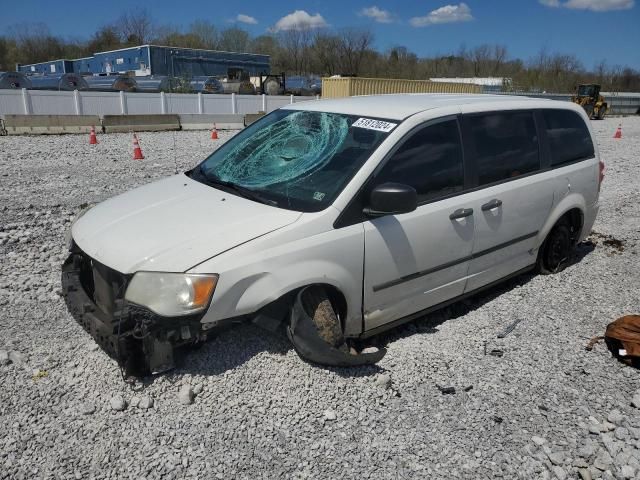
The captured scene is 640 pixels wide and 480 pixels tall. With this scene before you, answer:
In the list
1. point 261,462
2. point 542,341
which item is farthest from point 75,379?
point 542,341

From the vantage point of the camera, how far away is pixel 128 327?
2.80 metres

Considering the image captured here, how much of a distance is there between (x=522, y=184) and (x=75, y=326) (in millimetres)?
3789

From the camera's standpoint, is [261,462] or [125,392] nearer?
[261,462]

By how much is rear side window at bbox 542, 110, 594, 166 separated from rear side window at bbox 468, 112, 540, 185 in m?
0.28

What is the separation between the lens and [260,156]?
3893mm

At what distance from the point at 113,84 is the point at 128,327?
36386 millimetres

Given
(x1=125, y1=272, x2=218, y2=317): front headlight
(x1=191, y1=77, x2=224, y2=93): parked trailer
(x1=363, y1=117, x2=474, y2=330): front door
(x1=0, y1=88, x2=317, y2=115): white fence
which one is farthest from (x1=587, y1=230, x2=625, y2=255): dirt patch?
(x1=191, y1=77, x2=224, y2=93): parked trailer

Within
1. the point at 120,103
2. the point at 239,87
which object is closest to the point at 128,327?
the point at 120,103

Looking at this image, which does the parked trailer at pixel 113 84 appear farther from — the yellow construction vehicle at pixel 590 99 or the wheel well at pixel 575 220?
the wheel well at pixel 575 220

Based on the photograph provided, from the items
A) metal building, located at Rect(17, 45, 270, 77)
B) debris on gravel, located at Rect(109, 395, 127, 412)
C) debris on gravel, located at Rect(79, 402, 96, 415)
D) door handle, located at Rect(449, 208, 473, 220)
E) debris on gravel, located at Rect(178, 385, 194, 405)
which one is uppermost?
metal building, located at Rect(17, 45, 270, 77)

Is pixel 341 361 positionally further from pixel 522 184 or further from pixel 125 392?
pixel 522 184

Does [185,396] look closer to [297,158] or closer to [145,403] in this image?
[145,403]

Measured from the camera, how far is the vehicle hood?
9.25 ft

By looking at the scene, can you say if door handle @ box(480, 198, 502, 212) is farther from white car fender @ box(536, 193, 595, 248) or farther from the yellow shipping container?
the yellow shipping container
